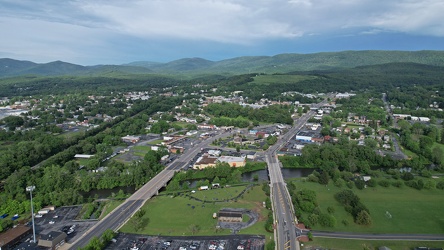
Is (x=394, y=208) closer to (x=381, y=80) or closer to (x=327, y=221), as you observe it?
(x=327, y=221)

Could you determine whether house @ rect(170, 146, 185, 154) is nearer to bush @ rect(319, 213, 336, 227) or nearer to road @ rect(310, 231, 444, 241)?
bush @ rect(319, 213, 336, 227)

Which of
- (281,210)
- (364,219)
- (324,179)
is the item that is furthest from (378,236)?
(324,179)

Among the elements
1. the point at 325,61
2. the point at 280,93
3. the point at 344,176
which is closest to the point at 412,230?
the point at 344,176

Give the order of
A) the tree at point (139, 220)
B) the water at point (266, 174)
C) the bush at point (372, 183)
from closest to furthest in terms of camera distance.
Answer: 1. the tree at point (139, 220)
2. the bush at point (372, 183)
3. the water at point (266, 174)

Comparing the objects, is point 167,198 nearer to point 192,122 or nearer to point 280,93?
point 192,122

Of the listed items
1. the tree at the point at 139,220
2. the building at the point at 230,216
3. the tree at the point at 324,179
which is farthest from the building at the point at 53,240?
the tree at the point at 324,179

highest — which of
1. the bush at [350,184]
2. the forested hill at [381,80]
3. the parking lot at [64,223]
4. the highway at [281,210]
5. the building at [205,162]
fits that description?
the forested hill at [381,80]

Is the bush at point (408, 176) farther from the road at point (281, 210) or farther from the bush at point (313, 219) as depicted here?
the bush at point (313, 219)
